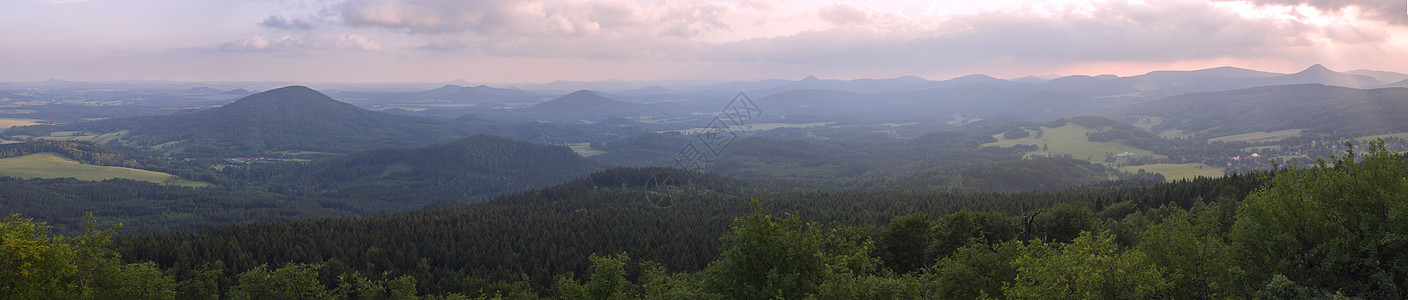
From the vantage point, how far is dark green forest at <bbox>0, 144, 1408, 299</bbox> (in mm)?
21156

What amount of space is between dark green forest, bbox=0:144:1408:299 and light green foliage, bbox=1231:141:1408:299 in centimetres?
6

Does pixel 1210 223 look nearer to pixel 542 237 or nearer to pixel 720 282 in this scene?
pixel 720 282

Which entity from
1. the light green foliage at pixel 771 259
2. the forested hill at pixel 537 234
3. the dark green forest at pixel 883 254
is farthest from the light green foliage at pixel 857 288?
→ the forested hill at pixel 537 234

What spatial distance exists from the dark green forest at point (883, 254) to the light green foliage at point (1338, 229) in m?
0.06

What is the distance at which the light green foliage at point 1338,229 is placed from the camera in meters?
20.2

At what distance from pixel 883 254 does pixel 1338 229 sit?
132 ft

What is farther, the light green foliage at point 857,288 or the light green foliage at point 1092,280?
the light green foliage at point 857,288

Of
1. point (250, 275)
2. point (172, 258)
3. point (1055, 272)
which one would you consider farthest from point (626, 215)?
point (1055, 272)

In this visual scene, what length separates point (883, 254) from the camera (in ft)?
200

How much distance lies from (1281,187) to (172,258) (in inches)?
4910

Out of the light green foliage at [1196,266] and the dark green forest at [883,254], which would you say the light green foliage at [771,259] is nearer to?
the dark green forest at [883,254]

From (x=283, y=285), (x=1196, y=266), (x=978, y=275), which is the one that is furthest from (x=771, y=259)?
(x=283, y=285)

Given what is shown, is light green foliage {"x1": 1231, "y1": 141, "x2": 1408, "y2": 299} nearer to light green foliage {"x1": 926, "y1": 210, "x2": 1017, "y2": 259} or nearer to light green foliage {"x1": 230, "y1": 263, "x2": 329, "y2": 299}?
light green foliage {"x1": 926, "y1": 210, "x2": 1017, "y2": 259}

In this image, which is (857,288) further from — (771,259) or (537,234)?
(537,234)
